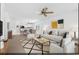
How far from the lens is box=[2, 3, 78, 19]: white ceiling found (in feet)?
6.57

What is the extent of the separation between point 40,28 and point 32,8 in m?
0.36

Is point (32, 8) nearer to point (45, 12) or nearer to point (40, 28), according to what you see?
point (45, 12)

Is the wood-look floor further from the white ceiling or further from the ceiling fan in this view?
the ceiling fan

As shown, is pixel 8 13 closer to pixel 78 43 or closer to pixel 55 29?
pixel 55 29

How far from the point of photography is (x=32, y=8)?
79.6 inches

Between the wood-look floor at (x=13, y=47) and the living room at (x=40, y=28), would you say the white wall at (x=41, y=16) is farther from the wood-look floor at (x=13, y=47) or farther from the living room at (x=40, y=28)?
the wood-look floor at (x=13, y=47)

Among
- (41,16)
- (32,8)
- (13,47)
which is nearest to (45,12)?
(41,16)

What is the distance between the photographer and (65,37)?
1995mm

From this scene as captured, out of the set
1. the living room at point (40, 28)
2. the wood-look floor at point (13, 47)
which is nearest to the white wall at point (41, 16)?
the living room at point (40, 28)

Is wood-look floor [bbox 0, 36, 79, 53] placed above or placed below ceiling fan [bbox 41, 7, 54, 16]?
below

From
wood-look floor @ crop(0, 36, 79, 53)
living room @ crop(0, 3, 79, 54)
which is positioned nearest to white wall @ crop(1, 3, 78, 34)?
living room @ crop(0, 3, 79, 54)

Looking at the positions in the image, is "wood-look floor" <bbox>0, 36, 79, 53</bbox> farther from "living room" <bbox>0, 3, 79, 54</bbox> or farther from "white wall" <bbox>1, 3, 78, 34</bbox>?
"white wall" <bbox>1, 3, 78, 34</bbox>

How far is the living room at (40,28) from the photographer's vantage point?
6.50 feet
